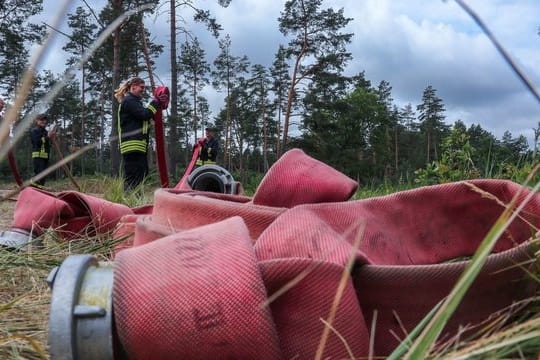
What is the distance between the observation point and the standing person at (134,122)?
6.90 m

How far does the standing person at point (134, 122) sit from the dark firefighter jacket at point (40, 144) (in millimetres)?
7368

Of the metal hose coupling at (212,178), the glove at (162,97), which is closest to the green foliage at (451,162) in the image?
the metal hose coupling at (212,178)

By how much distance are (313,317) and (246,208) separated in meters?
0.51

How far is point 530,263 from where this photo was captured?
97 centimetres

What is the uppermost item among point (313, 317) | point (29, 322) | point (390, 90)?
point (390, 90)

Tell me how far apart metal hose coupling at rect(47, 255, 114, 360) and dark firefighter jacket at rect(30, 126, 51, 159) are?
46.3 ft

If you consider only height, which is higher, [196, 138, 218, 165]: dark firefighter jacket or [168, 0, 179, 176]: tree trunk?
[168, 0, 179, 176]: tree trunk

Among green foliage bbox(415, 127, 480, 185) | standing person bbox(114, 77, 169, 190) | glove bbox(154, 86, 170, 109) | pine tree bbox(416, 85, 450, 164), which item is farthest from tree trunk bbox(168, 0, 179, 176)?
pine tree bbox(416, 85, 450, 164)

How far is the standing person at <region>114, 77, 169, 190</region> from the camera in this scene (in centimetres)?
690

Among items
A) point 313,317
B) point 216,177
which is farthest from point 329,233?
point 216,177

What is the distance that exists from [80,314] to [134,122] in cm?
672

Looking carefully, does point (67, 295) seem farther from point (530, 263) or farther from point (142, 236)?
point (530, 263)

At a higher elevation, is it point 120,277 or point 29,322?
→ point 120,277

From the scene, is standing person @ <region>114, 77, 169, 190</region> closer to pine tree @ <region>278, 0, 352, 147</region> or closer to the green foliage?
the green foliage
